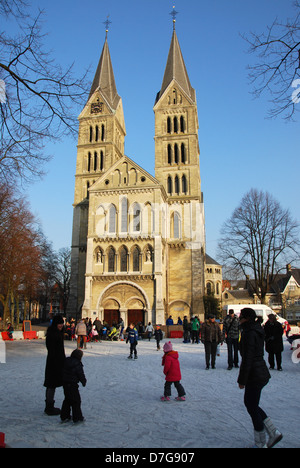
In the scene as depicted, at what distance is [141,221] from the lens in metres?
35.9

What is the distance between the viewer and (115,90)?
162 feet

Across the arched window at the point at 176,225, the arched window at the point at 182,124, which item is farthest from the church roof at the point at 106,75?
the arched window at the point at 176,225

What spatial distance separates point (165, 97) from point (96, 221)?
723 inches

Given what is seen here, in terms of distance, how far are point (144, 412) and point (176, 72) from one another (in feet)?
151

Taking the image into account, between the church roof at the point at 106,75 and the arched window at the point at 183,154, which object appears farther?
the church roof at the point at 106,75

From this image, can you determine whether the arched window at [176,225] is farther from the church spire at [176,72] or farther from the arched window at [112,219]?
the church spire at [176,72]

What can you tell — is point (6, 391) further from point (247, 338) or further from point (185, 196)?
point (185, 196)

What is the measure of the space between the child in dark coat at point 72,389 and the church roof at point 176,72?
43.0m

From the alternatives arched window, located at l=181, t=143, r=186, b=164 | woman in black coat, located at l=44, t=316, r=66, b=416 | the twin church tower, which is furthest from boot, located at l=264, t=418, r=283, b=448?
arched window, located at l=181, t=143, r=186, b=164

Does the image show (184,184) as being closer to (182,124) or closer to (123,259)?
(182,124)

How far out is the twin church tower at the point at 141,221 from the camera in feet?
115
